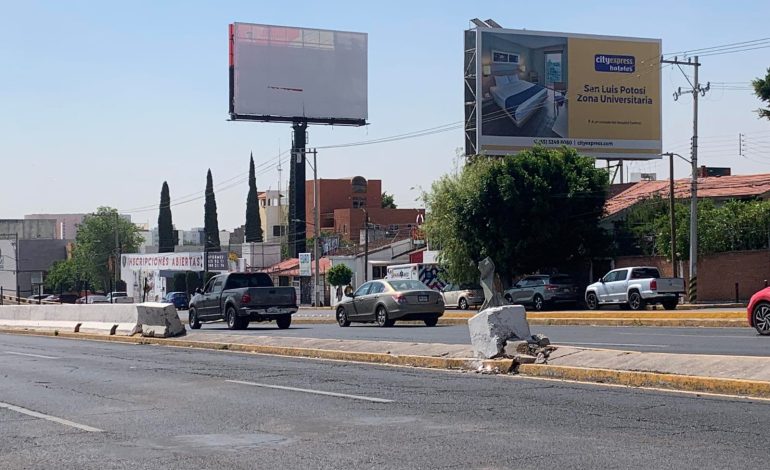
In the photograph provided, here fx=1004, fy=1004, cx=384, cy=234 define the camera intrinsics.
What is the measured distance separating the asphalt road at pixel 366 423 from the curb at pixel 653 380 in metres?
0.42

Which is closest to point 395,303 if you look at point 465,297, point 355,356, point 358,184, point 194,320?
point 194,320

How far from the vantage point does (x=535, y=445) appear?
29.7 feet

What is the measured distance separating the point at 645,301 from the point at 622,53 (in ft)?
88.6

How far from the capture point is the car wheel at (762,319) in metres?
21.0

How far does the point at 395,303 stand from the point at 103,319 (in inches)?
350


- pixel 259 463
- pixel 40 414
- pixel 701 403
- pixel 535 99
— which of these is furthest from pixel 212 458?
pixel 535 99

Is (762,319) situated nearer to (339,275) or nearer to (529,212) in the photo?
→ (529,212)

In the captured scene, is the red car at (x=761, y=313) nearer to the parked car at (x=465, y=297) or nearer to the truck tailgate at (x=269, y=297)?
the truck tailgate at (x=269, y=297)

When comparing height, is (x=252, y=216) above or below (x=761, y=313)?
above

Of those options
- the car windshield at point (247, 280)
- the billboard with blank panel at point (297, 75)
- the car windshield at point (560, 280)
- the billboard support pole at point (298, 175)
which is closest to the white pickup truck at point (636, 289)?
the car windshield at point (560, 280)

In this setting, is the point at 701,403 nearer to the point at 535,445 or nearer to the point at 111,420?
the point at 535,445

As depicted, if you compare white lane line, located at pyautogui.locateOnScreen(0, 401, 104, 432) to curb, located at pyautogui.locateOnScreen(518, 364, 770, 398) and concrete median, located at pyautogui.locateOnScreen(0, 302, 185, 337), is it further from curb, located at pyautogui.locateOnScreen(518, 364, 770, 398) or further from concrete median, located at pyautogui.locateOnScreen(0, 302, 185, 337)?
concrete median, located at pyautogui.locateOnScreen(0, 302, 185, 337)

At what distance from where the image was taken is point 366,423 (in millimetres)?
10586

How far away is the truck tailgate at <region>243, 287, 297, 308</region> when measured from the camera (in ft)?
104
